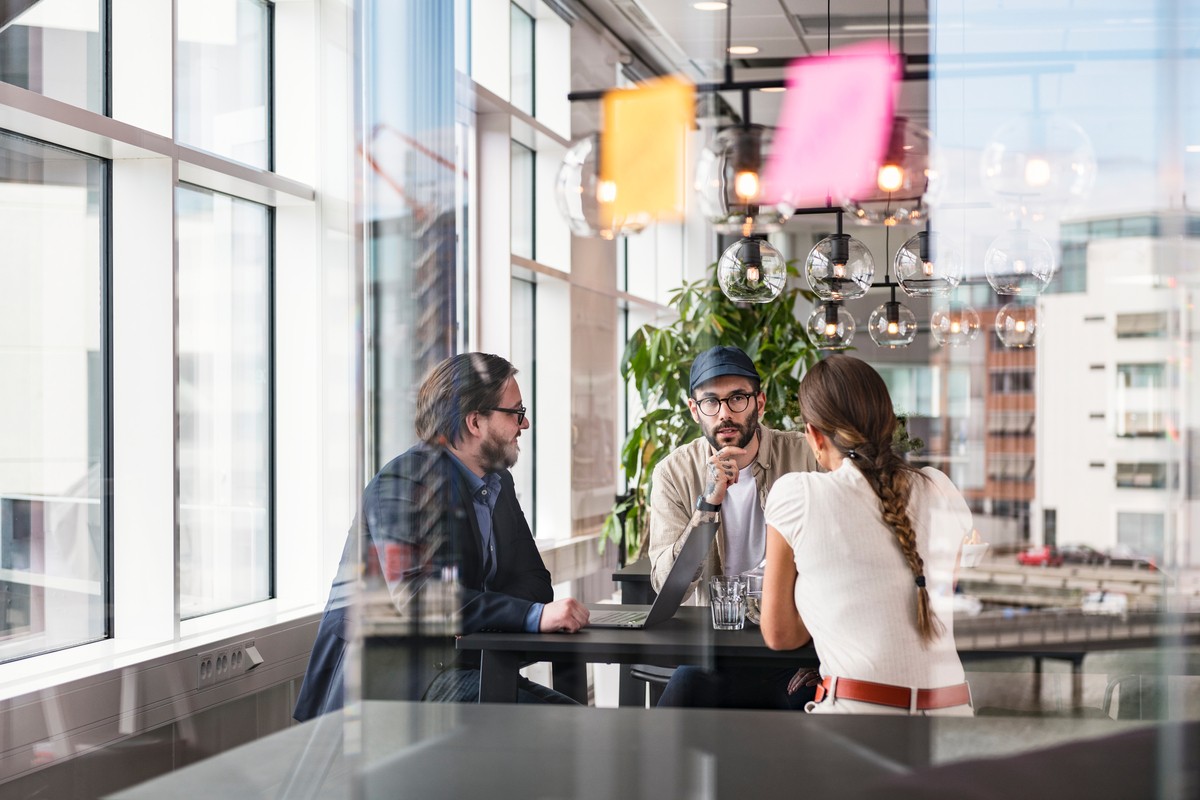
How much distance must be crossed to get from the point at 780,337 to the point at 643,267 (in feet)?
7.33

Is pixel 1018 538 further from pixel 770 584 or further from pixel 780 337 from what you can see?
pixel 780 337

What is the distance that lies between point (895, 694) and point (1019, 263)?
569 millimetres

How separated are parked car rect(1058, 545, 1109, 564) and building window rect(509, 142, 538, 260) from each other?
1.51 m

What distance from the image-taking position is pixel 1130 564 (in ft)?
3.83

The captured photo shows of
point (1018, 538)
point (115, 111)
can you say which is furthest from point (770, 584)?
point (115, 111)

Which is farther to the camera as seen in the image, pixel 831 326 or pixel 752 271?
pixel 831 326

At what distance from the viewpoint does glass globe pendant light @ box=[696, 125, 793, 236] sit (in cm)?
142

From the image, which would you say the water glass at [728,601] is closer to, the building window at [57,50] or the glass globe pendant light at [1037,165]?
the glass globe pendant light at [1037,165]

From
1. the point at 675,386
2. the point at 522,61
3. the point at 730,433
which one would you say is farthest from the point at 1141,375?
the point at 675,386

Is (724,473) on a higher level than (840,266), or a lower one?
lower

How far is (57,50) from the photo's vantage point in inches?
95.9

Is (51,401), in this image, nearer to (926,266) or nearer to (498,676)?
(498,676)

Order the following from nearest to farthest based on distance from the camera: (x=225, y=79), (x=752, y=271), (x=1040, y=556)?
1. (x=1040, y=556)
2. (x=752, y=271)
3. (x=225, y=79)

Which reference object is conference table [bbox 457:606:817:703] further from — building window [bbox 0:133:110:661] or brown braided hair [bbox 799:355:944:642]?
building window [bbox 0:133:110:661]
